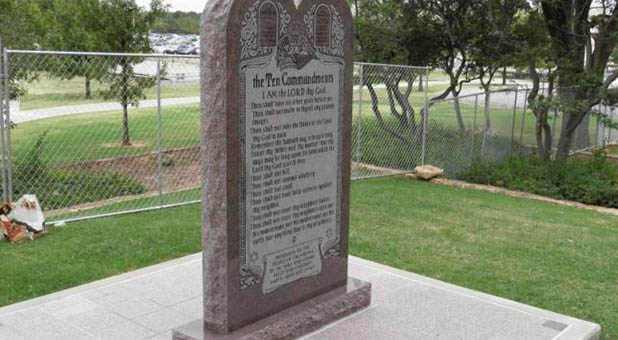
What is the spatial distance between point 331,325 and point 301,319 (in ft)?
1.22

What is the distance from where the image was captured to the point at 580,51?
15.0m

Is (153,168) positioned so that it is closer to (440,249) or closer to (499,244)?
(440,249)

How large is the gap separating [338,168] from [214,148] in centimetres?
130

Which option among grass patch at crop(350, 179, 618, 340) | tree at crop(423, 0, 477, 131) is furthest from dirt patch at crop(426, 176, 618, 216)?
tree at crop(423, 0, 477, 131)

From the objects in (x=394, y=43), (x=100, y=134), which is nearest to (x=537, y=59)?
(x=394, y=43)

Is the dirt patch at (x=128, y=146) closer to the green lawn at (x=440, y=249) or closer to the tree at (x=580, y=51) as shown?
the green lawn at (x=440, y=249)

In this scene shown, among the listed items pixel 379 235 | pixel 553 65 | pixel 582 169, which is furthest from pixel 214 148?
pixel 553 65

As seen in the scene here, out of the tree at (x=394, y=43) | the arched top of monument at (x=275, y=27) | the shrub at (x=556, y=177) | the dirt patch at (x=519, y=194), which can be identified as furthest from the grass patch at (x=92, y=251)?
the tree at (x=394, y=43)

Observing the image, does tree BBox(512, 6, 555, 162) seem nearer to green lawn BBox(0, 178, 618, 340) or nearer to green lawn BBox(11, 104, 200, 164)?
green lawn BBox(0, 178, 618, 340)

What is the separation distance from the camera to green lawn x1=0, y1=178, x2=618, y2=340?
6.22 m

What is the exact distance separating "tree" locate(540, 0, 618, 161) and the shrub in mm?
1117

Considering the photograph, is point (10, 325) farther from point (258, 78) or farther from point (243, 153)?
point (258, 78)

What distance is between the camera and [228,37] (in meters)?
4.07

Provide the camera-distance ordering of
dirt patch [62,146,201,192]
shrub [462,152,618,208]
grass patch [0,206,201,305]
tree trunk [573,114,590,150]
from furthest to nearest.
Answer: tree trunk [573,114,590,150]
shrub [462,152,618,208]
dirt patch [62,146,201,192]
grass patch [0,206,201,305]
